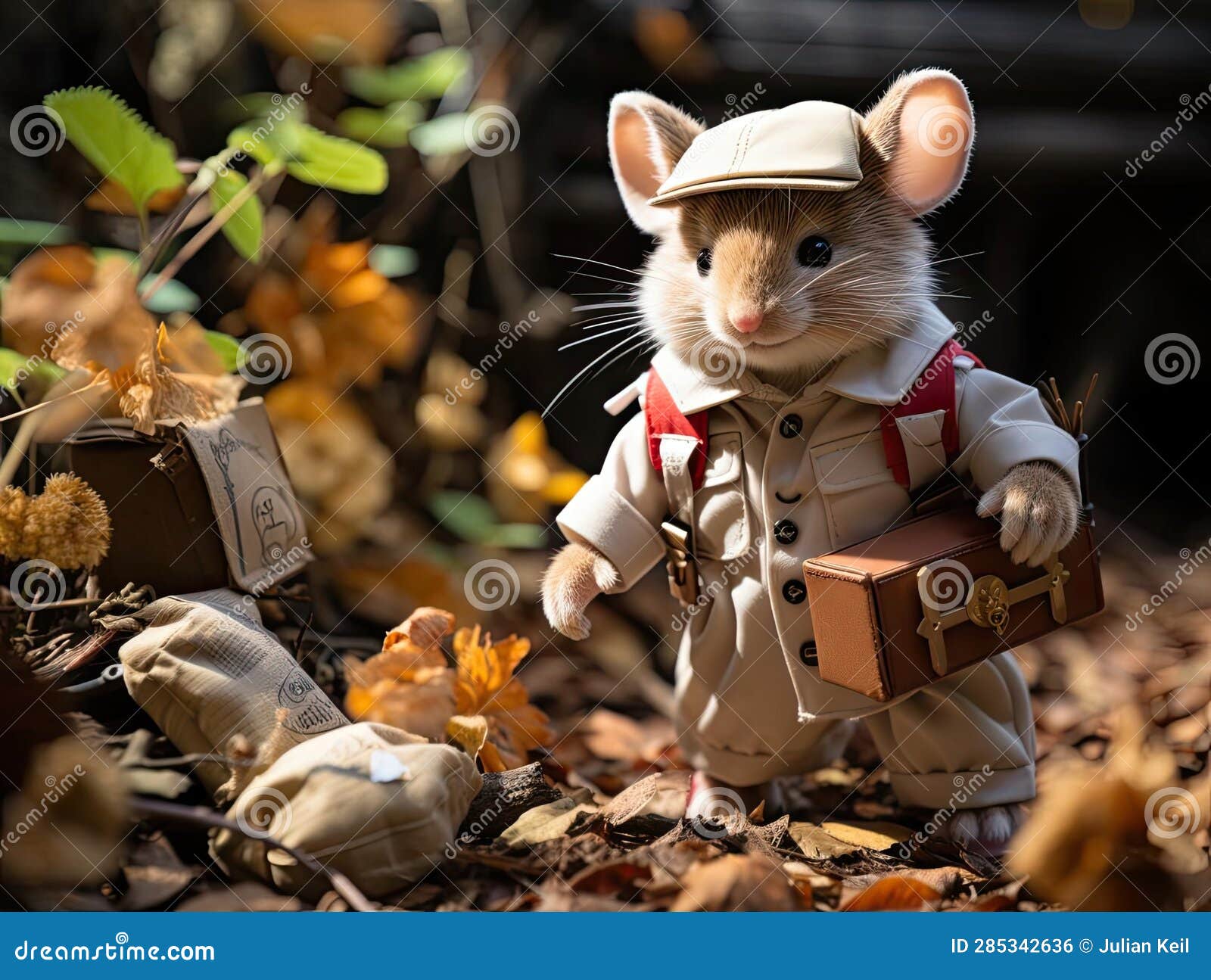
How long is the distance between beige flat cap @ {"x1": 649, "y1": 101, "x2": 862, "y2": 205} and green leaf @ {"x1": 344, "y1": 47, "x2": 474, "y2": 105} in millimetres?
605

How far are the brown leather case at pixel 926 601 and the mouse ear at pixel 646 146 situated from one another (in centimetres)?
49

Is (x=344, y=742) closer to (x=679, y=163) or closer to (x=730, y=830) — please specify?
(x=730, y=830)

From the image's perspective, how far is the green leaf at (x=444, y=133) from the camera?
1690 millimetres

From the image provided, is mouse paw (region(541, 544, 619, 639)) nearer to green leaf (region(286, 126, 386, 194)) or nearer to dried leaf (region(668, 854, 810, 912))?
dried leaf (region(668, 854, 810, 912))

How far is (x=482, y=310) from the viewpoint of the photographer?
2.03m

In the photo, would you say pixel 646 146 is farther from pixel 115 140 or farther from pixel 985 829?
pixel 985 829

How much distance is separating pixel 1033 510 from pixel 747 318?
1.27 ft

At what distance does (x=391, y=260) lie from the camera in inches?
72.6

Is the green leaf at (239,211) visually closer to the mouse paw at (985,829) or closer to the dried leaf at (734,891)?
the dried leaf at (734,891)

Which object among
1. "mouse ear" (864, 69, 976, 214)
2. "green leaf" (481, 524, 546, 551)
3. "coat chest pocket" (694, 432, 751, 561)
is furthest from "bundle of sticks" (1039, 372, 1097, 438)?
"green leaf" (481, 524, 546, 551)

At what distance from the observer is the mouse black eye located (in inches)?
48.8

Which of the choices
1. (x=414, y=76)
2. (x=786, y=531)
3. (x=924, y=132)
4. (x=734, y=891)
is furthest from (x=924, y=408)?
(x=414, y=76)

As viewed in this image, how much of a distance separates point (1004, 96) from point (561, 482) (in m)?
0.94

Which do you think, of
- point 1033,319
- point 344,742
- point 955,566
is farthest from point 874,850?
point 1033,319
